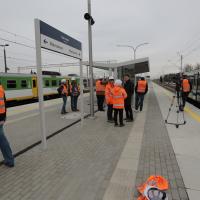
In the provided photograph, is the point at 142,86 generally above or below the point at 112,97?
above

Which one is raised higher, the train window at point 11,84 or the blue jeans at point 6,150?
the train window at point 11,84

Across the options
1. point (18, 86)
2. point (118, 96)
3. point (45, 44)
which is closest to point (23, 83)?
point (18, 86)

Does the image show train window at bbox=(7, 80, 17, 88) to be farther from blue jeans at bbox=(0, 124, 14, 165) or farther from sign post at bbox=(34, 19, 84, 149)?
blue jeans at bbox=(0, 124, 14, 165)

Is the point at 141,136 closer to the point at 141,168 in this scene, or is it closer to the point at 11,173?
the point at 141,168

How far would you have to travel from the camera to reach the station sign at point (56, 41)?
14.9ft

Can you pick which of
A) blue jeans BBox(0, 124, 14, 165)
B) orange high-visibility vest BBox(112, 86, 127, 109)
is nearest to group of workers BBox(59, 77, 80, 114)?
orange high-visibility vest BBox(112, 86, 127, 109)

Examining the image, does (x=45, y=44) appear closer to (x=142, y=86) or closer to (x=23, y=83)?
(x=142, y=86)

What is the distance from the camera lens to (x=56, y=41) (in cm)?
510

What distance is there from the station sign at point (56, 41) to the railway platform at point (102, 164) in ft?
8.55

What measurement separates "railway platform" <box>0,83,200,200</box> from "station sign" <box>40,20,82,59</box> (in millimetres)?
2608

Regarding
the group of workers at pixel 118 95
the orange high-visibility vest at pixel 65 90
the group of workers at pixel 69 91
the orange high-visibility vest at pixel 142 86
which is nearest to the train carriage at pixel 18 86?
the group of workers at pixel 69 91

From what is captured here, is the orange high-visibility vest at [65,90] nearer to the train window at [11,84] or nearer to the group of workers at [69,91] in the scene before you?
the group of workers at [69,91]

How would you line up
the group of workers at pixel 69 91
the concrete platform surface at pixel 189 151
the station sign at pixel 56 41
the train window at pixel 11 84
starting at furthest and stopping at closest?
the train window at pixel 11 84
the group of workers at pixel 69 91
the station sign at pixel 56 41
the concrete platform surface at pixel 189 151

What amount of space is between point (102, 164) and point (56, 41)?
3.40 meters
